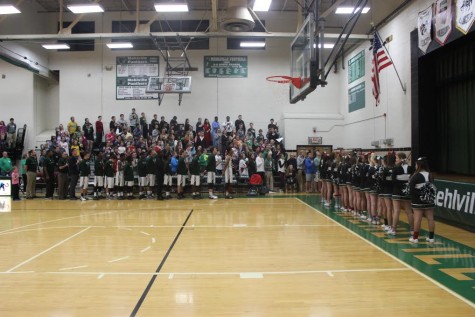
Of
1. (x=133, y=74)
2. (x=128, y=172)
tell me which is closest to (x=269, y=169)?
(x=128, y=172)

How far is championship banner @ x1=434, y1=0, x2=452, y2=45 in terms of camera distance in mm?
10156

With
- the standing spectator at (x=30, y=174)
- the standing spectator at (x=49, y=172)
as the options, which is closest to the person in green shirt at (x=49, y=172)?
the standing spectator at (x=49, y=172)

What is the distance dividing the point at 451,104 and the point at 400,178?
18.8 feet

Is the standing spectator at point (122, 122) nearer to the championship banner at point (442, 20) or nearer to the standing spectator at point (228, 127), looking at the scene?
the standing spectator at point (228, 127)

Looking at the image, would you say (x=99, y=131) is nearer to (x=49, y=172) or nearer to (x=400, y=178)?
(x=49, y=172)

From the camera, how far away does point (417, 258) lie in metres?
5.97

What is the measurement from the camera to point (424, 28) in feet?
38.0

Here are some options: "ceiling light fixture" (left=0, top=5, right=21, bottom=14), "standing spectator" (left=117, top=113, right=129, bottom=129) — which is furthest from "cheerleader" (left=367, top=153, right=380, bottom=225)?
"standing spectator" (left=117, top=113, right=129, bottom=129)

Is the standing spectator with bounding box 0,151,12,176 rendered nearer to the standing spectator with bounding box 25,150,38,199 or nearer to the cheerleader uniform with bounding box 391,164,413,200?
the standing spectator with bounding box 25,150,38,199

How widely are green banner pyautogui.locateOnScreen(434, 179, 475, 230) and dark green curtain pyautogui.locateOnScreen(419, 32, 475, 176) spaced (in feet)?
7.74

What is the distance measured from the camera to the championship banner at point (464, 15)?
9.19m

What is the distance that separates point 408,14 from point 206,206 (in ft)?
30.1

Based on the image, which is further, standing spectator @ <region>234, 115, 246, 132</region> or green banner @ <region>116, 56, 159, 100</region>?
green banner @ <region>116, 56, 159, 100</region>

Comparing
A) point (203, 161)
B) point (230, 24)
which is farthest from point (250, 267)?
point (203, 161)
